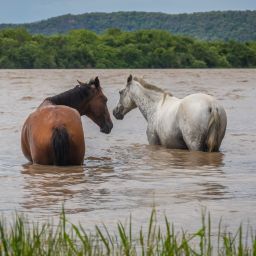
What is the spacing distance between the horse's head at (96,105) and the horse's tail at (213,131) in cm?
129

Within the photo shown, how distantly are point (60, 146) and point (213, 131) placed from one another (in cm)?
261

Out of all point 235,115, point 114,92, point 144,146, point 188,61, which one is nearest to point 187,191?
point 144,146

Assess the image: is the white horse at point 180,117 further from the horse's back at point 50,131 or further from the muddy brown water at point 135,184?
the horse's back at point 50,131

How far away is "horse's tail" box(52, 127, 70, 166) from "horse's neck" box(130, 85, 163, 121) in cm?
353

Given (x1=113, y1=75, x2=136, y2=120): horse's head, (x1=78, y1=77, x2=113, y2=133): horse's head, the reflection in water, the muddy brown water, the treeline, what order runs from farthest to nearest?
the treeline, (x1=113, y1=75, x2=136, y2=120): horse's head, (x1=78, y1=77, x2=113, y2=133): horse's head, the reflection in water, the muddy brown water

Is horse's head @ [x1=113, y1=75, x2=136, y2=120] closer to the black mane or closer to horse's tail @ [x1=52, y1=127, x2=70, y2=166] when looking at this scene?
the black mane

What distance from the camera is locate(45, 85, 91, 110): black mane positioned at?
37.1 ft

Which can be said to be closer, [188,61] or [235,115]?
[235,115]

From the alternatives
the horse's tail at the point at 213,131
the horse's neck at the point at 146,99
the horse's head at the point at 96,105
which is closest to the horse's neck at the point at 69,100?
the horse's head at the point at 96,105

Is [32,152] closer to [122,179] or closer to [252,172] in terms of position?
[122,179]

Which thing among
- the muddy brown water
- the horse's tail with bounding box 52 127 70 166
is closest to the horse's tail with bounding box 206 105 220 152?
the muddy brown water

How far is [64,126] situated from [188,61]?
6215 centimetres

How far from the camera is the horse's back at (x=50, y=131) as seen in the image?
10.0 metres

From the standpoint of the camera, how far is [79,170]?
10.3m
